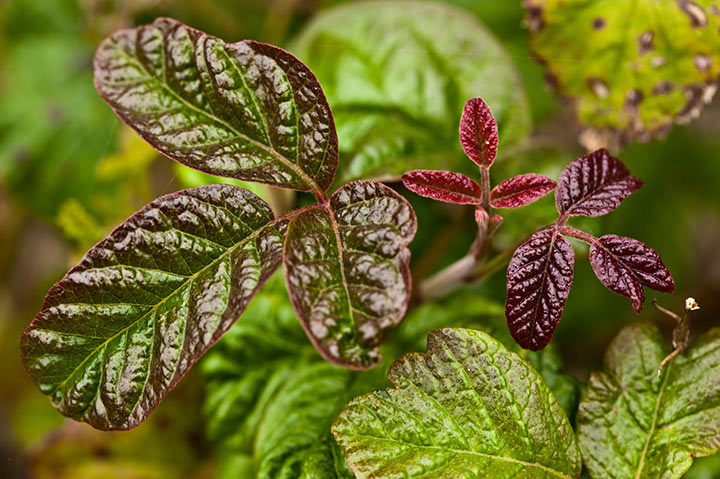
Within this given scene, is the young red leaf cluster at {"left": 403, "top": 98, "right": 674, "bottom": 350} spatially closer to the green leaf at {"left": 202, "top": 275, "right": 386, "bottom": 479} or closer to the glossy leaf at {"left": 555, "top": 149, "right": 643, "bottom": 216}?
the glossy leaf at {"left": 555, "top": 149, "right": 643, "bottom": 216}

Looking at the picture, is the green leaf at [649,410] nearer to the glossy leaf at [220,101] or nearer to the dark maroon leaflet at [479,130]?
the dark maroon leaflet at [479,130]

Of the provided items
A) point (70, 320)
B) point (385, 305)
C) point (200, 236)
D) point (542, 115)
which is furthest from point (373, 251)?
point (542, 115)

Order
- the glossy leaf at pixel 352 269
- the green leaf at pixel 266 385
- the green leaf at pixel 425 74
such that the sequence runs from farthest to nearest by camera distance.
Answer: the green leaf at pixel 425 74
the green leaf at pixel 266 385
the glossy leaf at pixel 352 269

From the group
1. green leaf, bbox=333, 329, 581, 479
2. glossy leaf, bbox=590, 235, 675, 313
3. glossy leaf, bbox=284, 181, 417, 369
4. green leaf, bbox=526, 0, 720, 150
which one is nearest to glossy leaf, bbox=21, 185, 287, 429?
glossy leaf, bbox=284, 181, 417, 369

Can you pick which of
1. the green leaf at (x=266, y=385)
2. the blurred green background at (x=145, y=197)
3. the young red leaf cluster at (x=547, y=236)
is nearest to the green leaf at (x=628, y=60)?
the blurred green background at (x=145, y=197)

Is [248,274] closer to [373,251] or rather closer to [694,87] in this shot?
[373,251]

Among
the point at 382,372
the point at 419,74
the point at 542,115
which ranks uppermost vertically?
the point at 419,74
